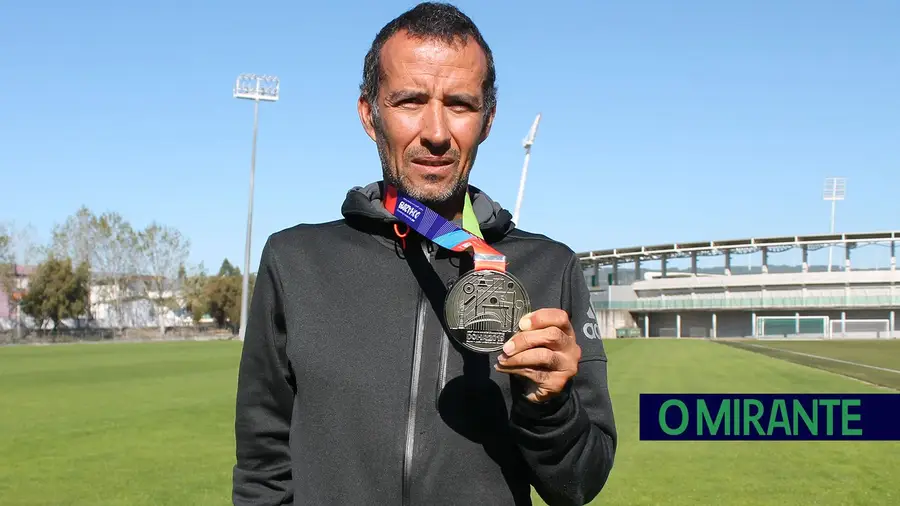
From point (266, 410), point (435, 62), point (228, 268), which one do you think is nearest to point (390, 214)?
point (435, 62)

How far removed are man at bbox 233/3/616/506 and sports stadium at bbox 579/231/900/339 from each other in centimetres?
7117

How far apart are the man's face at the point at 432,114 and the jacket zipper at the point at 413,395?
0.26 m

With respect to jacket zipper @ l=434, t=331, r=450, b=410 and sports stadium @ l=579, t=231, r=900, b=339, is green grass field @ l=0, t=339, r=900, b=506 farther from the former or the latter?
sports stadium @ l=579, t=231, r=900, b=339

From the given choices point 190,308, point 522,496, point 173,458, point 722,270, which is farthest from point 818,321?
point 522,496

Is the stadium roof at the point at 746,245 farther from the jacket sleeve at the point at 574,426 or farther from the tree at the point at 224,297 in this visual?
the jacket sleeve at the point at 574,426

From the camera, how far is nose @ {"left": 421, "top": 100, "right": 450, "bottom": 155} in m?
1.88

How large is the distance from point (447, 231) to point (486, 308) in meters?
0.27

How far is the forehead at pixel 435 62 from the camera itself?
191 centimetres

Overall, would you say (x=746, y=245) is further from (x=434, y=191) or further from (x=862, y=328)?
(x=434, y=191)

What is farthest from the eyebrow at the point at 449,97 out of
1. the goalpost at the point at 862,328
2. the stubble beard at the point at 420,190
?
the goalpost at the point at 862,328

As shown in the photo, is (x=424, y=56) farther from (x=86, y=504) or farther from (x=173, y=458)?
(x=173, y=458)

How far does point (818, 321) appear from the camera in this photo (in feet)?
230

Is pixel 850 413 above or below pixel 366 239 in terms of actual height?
below

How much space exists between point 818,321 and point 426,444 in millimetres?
74922
